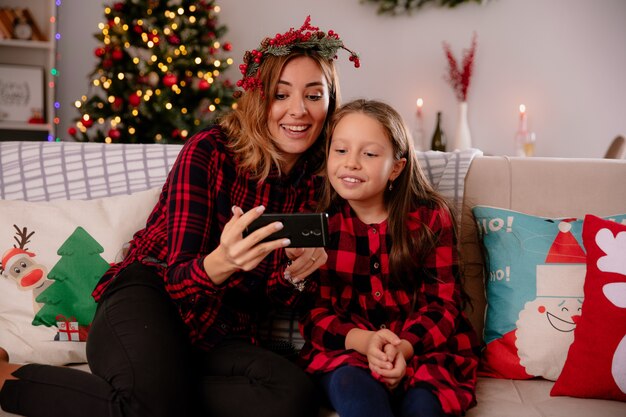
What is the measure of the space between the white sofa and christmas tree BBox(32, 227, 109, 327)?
0.15m

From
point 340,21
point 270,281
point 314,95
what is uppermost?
point 340,21

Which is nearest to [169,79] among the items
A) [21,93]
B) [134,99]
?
[134,99]

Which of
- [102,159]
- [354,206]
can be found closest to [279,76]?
[354,206]

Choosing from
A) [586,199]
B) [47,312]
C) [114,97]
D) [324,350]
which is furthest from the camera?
[114,97]

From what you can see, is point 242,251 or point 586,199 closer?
point 242,251

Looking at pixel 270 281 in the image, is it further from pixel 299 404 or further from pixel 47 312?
pixel 47 312

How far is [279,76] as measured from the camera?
152 cm

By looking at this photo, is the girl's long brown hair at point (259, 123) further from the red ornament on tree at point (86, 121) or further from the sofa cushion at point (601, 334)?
the red ornament on tree at point (86, 121)

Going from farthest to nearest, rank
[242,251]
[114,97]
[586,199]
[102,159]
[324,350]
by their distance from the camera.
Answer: [114,97]
[102,159]
[586,199]
[324,350]
[242,251]

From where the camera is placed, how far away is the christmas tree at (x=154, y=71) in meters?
3.65

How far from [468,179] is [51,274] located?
1161 mm

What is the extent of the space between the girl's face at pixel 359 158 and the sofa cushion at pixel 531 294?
14.5 inches

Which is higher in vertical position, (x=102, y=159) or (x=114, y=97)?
(x=114, y=97)

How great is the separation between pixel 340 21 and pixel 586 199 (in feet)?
10.3
